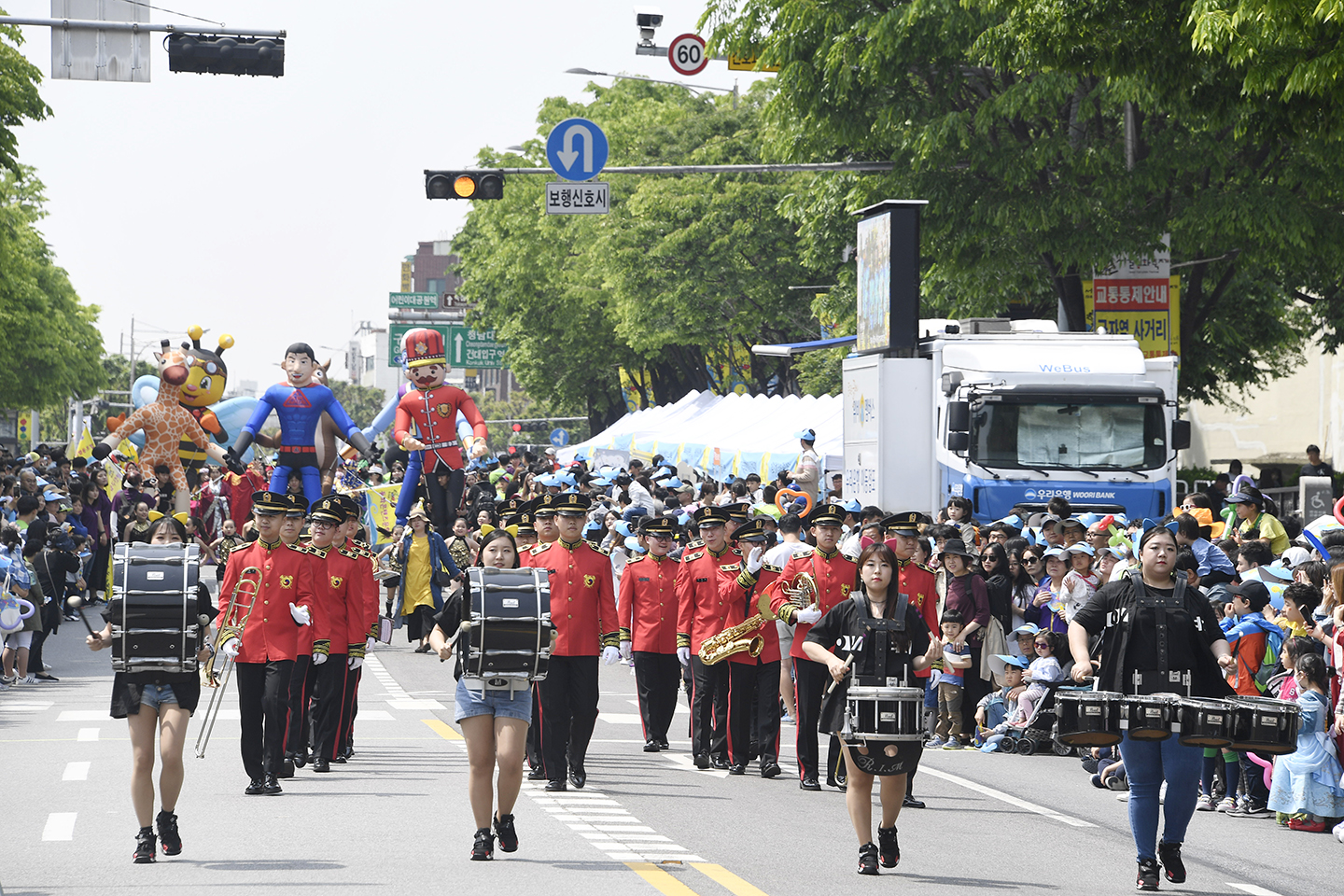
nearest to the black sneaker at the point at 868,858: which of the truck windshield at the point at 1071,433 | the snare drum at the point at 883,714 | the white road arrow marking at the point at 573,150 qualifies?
the snare drum at the point at 883,714

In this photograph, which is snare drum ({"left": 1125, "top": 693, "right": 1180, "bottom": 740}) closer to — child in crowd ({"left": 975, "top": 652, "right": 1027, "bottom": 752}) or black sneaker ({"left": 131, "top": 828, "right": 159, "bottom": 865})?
black sneaker ({"left": 131, "top": 828, "right": 159, "bottom": 865})

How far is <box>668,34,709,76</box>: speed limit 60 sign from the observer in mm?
34469

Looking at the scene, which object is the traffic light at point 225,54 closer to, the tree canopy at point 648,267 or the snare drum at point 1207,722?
the snare drum at point 1207,722

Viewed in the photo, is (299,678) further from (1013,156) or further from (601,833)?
(1013,156)

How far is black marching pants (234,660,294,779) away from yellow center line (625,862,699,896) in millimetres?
3270

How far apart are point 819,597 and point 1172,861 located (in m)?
3.47

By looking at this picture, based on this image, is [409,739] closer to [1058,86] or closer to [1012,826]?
[1012,826]

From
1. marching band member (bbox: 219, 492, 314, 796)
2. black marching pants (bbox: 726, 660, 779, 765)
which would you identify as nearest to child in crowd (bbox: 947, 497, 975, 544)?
black marching pants (bbox: 726, 660, 779, 765)

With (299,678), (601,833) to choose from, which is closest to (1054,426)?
(299,678)

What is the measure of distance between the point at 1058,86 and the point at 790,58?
361 centimetres

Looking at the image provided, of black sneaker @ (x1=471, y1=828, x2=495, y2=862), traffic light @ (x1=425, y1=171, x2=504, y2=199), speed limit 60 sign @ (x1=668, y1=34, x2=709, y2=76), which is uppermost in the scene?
speed limit 60 sign @ (x1=668, y1=34, x2=709, y2=76)

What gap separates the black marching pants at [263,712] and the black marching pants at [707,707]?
115 inches

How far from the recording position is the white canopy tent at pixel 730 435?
102 feet

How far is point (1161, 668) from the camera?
8.41 m
